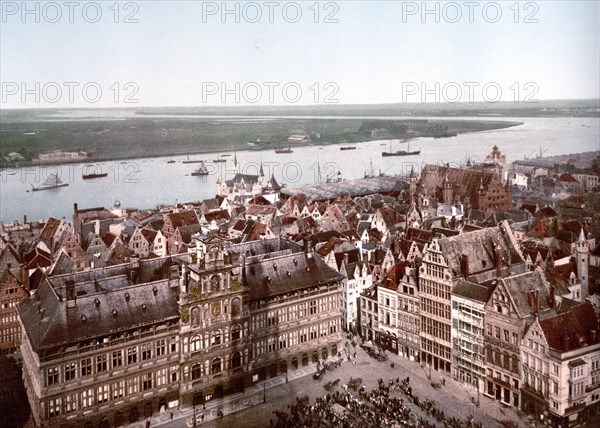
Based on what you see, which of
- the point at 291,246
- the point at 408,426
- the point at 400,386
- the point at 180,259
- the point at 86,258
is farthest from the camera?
the point at 86,258

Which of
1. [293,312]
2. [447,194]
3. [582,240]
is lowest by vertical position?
[293,312]

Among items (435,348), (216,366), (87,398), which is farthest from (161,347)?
(435,348)

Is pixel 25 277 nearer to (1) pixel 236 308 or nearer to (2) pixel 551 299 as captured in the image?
(1) pixel 236 308

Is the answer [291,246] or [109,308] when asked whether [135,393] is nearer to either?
[109,308]

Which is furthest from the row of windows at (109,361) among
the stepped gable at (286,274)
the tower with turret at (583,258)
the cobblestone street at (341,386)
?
the tower with turret at (583,258)

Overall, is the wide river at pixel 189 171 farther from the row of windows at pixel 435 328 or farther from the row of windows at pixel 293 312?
the row of windows at pixel 293 312

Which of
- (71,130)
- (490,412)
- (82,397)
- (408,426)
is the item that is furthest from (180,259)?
(71,130)
